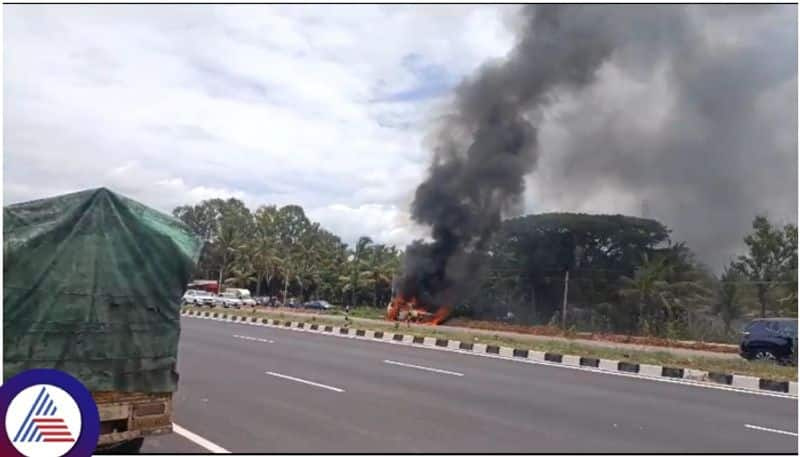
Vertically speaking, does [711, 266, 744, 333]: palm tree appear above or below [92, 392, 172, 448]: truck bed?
above

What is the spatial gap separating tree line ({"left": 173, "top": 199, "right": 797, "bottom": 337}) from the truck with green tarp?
21499mm

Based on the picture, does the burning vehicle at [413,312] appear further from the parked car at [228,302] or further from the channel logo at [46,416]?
the channel logo at [46,416]

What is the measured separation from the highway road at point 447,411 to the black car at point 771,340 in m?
5.62

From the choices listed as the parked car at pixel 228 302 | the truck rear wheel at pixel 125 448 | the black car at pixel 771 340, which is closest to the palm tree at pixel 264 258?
the parked car at pixel 228 302

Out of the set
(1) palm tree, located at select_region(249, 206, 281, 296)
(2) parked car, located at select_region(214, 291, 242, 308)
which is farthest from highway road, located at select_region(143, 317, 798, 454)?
(1) palm tree, located at select_region(249, 206, 281, 296)

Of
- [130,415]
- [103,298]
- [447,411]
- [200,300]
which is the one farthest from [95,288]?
[200,300]

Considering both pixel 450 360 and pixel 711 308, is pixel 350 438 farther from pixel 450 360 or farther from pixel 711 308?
pixel 711 308

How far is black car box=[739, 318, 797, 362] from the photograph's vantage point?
16.6 m

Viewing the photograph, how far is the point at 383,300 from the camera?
56.8m

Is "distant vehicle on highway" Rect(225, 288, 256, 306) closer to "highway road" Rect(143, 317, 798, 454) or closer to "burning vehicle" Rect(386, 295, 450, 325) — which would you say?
"burning vehicle" Rect(386, 295, 450, 325)

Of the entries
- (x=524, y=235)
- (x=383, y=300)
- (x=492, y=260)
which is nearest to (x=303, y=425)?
(x=492, y=260)

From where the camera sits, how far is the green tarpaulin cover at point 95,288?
465 cm

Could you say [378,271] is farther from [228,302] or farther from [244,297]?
[228,302]

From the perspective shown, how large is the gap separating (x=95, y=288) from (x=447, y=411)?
14.6 ft
